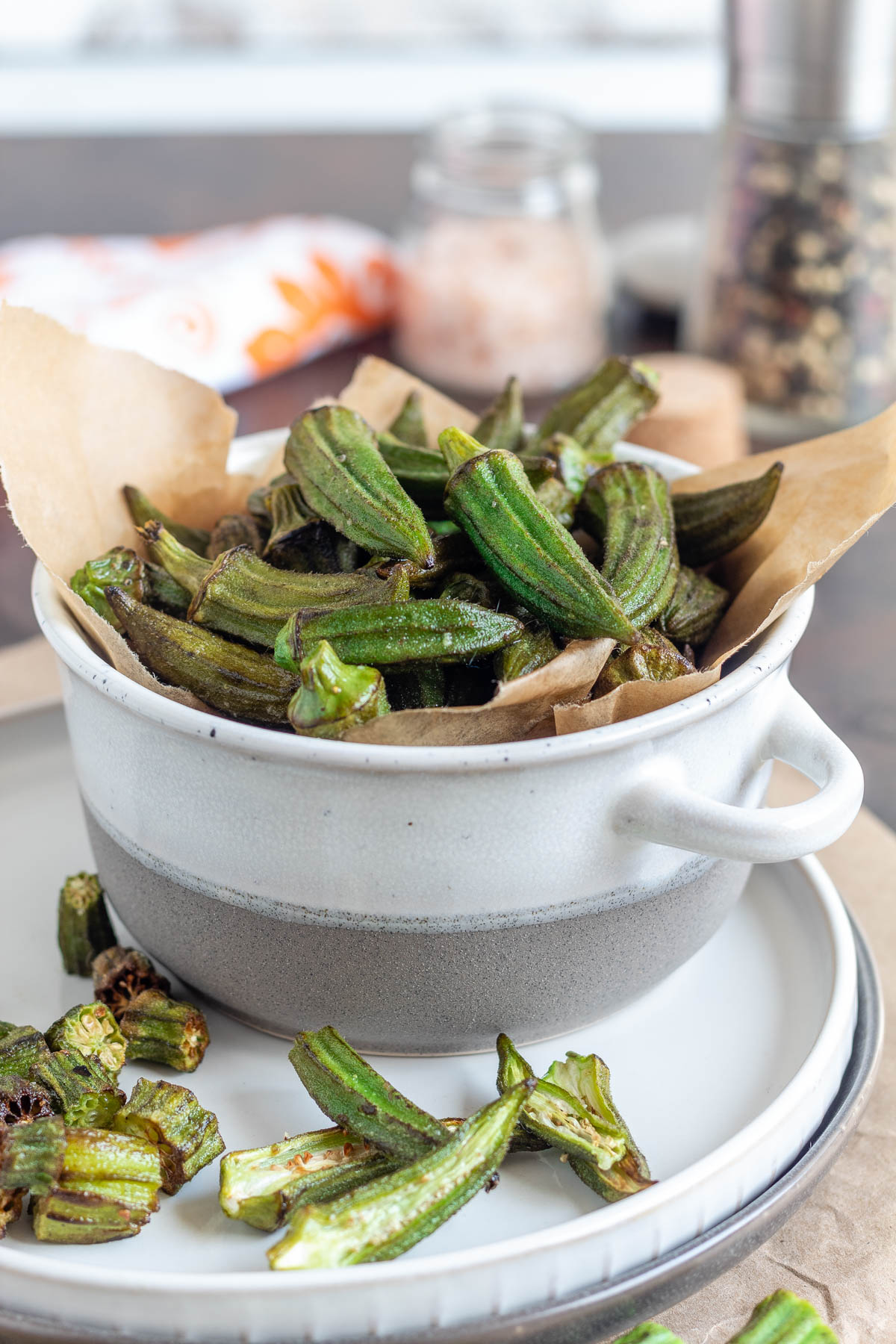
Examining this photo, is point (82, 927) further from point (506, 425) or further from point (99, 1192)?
point (506, 425)

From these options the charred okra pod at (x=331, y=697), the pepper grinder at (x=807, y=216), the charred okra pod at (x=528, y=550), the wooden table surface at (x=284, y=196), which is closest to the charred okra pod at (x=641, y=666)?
the charred okra pod at (x=528, y=550)

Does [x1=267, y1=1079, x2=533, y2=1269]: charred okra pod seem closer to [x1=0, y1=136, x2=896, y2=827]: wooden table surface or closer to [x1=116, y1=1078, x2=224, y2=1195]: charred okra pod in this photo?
[x1=116, y1=1078, x2=224, y2=1195]: charred okra pod

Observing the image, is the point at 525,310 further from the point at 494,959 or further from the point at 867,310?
the point at 494,959

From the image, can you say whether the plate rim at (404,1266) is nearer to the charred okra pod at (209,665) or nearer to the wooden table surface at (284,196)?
the charred okra pod at (209,665)

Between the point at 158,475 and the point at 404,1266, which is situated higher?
the point at 158,475

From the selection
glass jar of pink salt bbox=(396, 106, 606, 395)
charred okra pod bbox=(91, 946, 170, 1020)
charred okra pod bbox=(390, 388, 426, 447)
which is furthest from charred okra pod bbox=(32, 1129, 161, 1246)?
glass jar of pink salt bbox=(396, 106, 606, 395)

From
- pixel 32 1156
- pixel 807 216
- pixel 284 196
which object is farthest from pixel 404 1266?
pixel 284 196

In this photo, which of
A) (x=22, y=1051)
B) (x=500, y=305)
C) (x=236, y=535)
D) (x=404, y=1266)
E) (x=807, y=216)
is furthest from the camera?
(x=500, y=305)

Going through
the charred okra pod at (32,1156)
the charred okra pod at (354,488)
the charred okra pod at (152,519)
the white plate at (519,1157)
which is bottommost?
the white plate at (519,1157)
